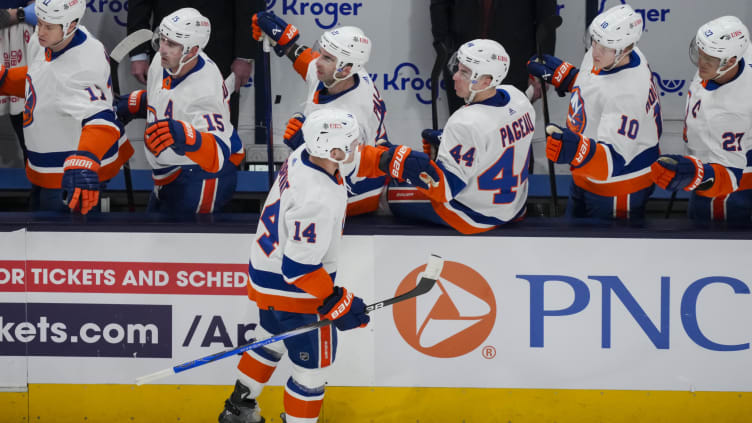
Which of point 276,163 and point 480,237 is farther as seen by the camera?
point 276,163

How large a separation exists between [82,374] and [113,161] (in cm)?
112

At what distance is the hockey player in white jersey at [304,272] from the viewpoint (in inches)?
129

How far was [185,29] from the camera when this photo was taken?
167 inches

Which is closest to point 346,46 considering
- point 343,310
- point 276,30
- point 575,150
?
point 276,30

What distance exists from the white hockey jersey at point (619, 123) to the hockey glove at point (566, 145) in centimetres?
11

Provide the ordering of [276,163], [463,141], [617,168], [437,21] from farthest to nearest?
[276,163] < [437,21] < [617,168] < [463,141]

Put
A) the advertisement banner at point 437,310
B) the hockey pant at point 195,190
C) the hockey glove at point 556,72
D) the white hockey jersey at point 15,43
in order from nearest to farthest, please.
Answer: the advertisement banner at point 437,310 → the hockey pant at point 195,190 → the hockey glove at point 556,72 → the white hockey jersey at point 15,43

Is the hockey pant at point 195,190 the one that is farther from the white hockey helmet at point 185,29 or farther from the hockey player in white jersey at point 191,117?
the white hockey helmet at point 185,29

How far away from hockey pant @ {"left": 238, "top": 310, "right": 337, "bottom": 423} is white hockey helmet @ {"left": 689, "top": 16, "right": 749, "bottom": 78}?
204 cm

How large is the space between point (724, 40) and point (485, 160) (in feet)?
3.85

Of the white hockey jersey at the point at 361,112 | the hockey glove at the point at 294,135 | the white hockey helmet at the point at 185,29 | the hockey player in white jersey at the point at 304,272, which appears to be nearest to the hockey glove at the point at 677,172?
the white hockey jersey at the point at 361,112

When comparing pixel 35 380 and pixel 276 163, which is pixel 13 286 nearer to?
pixel 35 380

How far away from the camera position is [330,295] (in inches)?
133

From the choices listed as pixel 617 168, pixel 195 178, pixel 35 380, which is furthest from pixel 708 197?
pixel 35 380
